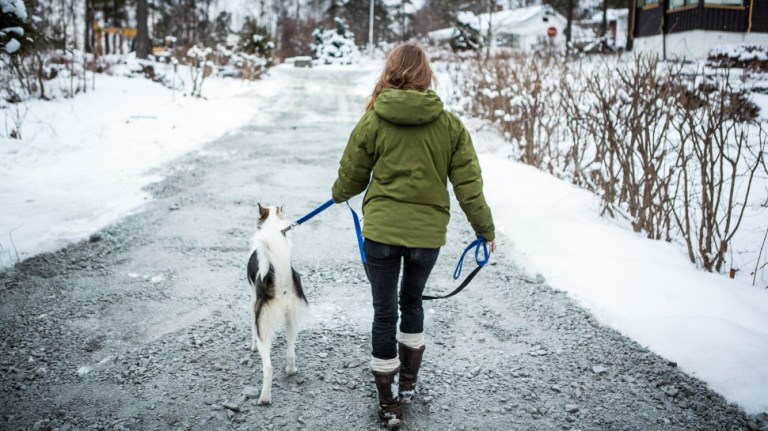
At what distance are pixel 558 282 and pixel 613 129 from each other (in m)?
2.37

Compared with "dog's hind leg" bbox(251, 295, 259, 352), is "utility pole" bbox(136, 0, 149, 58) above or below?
above

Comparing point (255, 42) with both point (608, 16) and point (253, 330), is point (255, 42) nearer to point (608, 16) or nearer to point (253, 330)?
point (253, 330)

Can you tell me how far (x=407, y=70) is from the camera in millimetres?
2686

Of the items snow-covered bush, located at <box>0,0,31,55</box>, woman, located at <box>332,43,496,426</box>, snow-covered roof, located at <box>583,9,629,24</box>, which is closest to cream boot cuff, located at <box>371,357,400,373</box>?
woman, located at <box>332,43,496,426</box>

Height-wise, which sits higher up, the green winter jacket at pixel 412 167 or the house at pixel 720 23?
the house at pixel 720 23

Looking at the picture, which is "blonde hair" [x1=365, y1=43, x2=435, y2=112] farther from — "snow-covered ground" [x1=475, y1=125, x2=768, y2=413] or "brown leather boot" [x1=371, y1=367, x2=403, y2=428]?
"snow-covered ground" [x1=475, y1=125, x2=768, y2=413]

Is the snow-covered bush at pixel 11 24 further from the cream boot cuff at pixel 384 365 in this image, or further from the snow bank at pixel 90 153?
the cream boot cuff at pixel 384 365

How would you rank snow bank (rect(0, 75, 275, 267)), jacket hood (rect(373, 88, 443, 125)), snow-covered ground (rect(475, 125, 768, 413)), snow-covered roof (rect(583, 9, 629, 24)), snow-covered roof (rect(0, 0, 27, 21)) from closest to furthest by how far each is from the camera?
jacket hood (rect(373, 88, 443, 125)) → snow-covered ground (rect(475, 125, 768, 413)) → snow bank (rect(0, 75, 275, 267)) → snow-covered roof (rect(0, 0, 27, 21)) → snow-covered roof (rect(583, 9, 629, 24))

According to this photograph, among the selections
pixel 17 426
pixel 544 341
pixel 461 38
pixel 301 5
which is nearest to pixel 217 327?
pixel 17 426

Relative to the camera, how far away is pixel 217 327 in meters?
3.87

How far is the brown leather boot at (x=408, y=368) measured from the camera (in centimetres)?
302

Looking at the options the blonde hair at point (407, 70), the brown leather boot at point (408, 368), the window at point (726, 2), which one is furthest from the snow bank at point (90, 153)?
the window at point (726, 2)

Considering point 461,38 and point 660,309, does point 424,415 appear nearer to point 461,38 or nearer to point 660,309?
point 660,309

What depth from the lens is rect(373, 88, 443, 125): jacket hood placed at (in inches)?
100
